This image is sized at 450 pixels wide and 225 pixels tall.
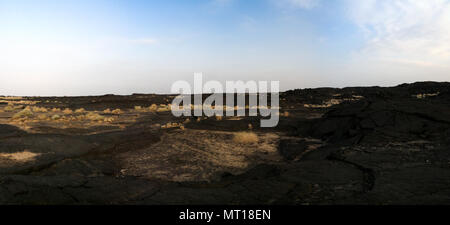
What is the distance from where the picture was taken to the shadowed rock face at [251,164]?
6.43 meters

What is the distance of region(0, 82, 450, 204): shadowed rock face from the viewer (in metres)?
6.43

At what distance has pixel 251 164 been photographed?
35.0 feet

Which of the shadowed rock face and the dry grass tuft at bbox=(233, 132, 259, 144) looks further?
the dry grass tuft at bbox=(233, 132, 259, 144)

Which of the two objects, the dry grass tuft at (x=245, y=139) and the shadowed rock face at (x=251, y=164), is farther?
the dry grass tuft at (x=245, y=139)

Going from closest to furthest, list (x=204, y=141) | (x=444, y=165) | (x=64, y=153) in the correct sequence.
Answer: (x=444, y=165) < (x=64, y=153) < (x=204, y=141)

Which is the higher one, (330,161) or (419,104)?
(419,104)

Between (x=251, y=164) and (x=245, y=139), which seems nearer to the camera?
(x=251, y=164)

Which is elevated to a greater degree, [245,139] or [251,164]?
[245,139]

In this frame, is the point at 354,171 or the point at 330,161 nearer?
the point at 354,171
